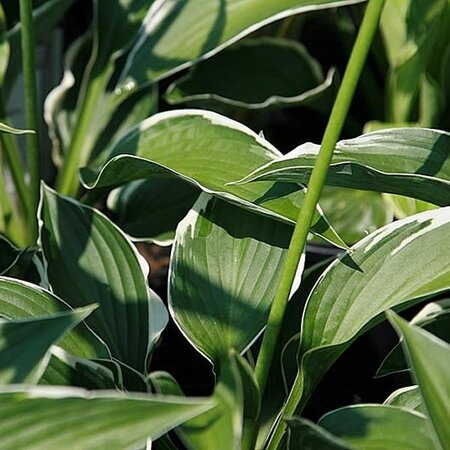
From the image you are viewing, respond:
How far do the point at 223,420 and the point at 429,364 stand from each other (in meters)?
0.11

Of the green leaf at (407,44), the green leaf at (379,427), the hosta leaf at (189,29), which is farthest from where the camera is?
the green leaf at (407,44)

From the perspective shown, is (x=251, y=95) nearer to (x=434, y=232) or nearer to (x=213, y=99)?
(x=213, y=99)

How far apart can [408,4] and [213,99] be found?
26 cm

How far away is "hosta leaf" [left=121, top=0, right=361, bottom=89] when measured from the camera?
2.94 ft

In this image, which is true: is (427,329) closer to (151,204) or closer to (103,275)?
(103,275)

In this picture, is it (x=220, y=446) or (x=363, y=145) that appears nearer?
(x=220, y=446)

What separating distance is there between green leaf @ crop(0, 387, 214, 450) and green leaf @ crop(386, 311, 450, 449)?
5.1 inches

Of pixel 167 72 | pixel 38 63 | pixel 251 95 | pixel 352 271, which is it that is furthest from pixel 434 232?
pixel 38 63

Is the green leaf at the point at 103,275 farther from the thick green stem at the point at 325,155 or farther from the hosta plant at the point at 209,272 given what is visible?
the thick green stem at the point at 325,155

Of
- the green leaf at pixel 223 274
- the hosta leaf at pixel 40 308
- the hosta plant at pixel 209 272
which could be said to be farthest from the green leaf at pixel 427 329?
the hosta leaf at pixel 40 308

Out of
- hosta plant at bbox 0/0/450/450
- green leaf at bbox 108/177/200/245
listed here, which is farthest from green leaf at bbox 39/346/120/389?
green leaf at bbox 108/177/200/245

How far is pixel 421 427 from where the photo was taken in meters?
0.55

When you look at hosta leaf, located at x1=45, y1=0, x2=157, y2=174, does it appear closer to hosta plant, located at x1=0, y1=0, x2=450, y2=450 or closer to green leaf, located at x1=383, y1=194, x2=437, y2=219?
hosta plant, located at x1=0, y1=0, x2=450, y2=450

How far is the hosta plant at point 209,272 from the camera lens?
1.50 ft
